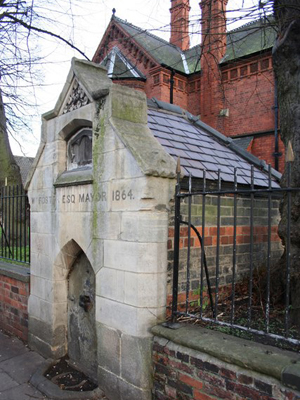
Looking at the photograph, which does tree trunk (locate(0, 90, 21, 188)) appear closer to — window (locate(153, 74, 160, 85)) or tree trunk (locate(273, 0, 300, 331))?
window (locate(153, 74, 160, 85))

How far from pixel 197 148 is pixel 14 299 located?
12.5ft

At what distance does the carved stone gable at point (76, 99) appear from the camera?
4.29 meters

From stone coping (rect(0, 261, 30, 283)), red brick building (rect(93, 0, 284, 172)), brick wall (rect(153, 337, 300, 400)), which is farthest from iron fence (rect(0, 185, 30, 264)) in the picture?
red brick building (rect(93, 0, 284, 172))

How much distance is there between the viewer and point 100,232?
12.7 feet

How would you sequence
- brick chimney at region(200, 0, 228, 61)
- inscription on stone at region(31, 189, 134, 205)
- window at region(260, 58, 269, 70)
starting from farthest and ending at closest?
window at region(260, 58, 269, 70) → brick chimney at region(200, 0, 228, 61) → inscription on stone at region(31, 189, 134, 205)

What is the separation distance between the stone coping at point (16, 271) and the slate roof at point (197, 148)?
9.69 feet

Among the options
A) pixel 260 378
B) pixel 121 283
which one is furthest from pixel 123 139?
pixel 260 378

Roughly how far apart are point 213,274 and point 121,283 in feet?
4.68

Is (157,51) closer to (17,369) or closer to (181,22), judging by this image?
(181,22)

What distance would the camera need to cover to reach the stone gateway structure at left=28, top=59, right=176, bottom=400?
3.41 meters

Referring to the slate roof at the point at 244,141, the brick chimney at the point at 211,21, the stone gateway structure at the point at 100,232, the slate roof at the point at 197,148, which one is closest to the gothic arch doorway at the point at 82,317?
the stone gateway structure at the point at 100,232

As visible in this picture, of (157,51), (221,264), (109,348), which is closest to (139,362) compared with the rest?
(109,348)

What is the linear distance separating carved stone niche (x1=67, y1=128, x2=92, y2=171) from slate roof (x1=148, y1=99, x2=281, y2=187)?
3.02ft

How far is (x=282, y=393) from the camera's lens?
240 centimetres
